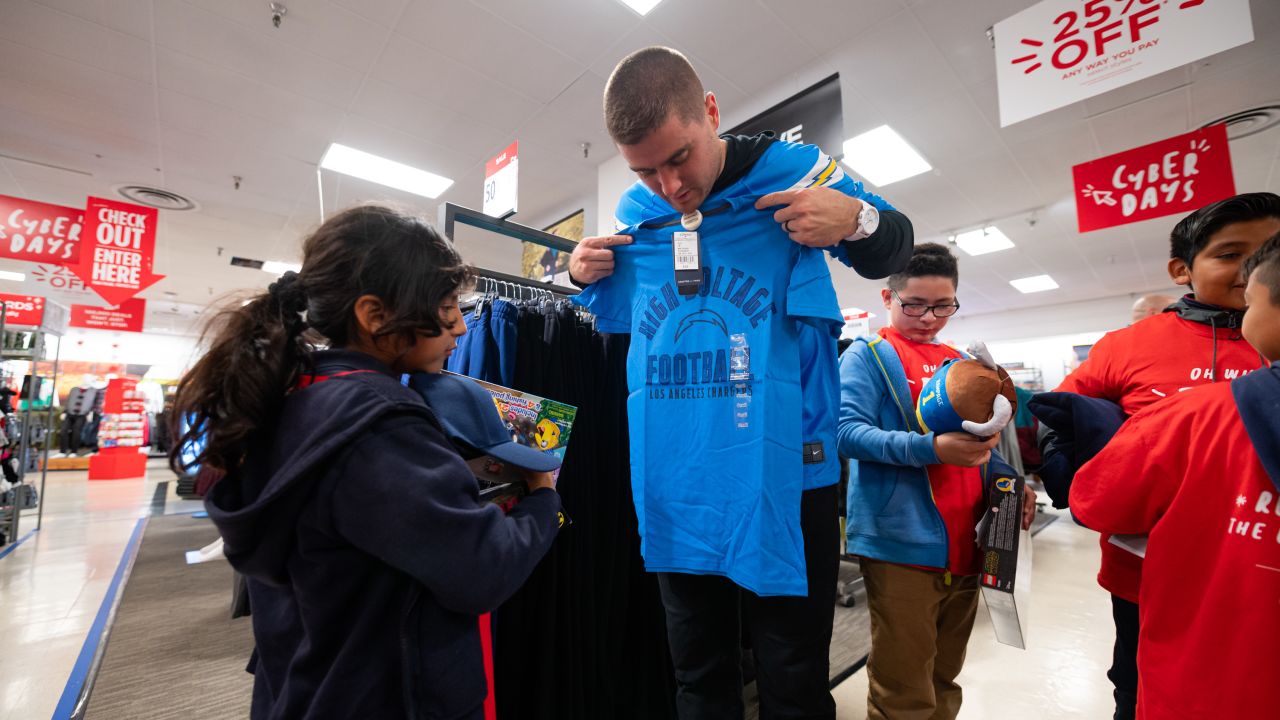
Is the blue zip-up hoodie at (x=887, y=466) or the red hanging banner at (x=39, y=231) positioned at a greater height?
the red hanging banner at (x=39, y=231)

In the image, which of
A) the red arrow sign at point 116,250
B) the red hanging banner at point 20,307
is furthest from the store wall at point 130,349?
the red arrow sign at point 116,250

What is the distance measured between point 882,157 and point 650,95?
5.40 meters

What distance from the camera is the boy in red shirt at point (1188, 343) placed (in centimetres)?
118

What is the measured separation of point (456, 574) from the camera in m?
0.74

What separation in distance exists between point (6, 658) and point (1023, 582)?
444 cm

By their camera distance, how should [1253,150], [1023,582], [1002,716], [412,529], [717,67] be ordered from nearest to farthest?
[412,529] → [1023,582] → [1002,716] → [717,67] → [1253,150]

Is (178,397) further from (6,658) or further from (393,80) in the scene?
(393,80)

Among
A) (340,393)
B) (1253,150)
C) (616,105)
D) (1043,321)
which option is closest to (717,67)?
(616,105)

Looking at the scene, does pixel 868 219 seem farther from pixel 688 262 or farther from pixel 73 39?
pixel 73 39

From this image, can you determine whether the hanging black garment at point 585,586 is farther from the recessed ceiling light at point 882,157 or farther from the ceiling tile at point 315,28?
the recessed ceiling light at point 882,157

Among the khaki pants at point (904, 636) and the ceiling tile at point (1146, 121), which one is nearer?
the khaki pants at point (904, 636)

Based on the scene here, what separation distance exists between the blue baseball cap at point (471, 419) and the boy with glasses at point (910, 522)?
2.95 feet

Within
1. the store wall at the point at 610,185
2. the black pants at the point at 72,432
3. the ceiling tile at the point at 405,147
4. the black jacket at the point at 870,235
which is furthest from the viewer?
the black pants at the point at 72,432

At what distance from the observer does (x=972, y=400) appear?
1.19 metres
